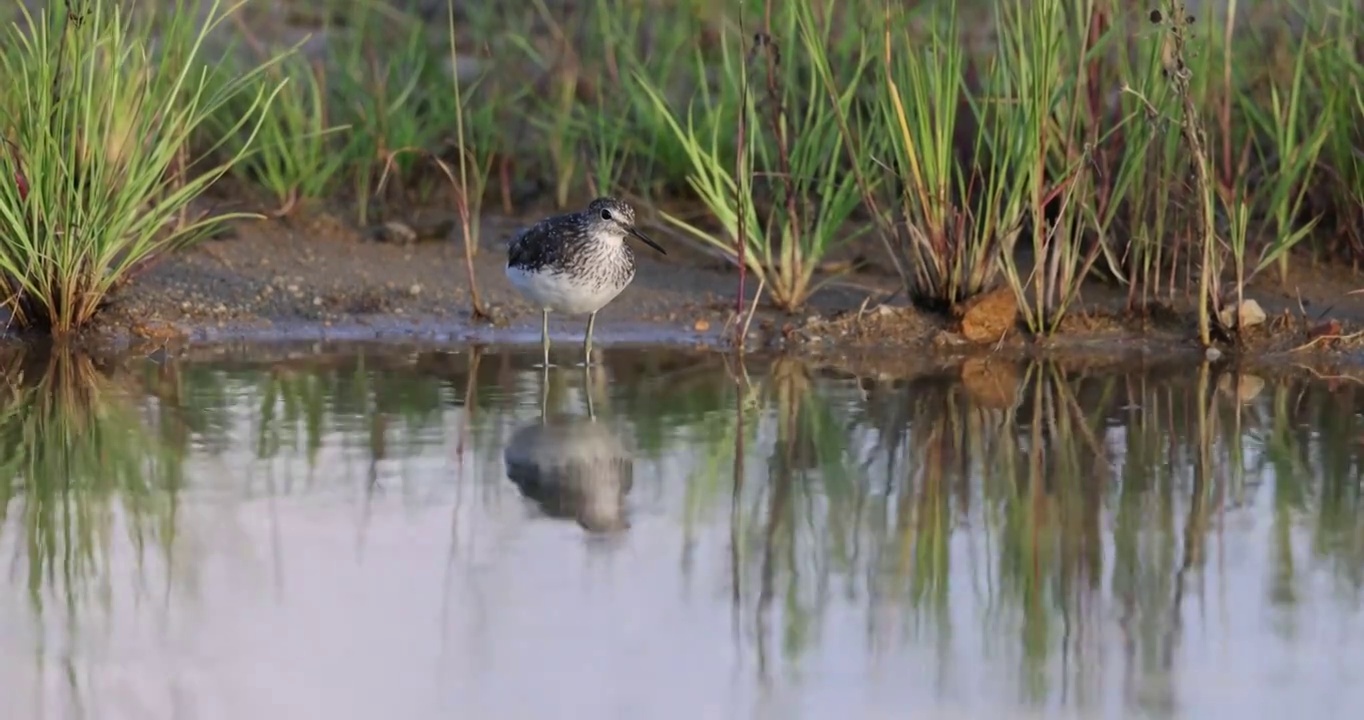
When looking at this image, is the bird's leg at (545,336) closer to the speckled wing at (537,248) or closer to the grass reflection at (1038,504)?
the speckled wing at (537,248)

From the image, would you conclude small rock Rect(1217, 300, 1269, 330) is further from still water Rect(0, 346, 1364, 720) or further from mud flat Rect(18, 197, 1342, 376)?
still water Rect(0, 346, 1364, 720)

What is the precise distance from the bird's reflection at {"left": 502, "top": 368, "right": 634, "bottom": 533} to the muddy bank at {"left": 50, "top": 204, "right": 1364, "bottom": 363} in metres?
1.59

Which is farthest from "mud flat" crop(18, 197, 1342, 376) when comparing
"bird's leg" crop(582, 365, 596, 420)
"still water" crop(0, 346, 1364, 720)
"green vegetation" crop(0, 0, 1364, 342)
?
"bird's leg" crop(582, 365, 596, 420)

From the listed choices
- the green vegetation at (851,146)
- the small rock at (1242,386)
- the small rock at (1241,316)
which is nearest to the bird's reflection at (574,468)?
the green vegetation at (851,146)

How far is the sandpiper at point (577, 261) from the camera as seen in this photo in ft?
25.7

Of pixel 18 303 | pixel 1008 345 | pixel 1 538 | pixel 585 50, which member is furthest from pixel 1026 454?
pixel 585 50

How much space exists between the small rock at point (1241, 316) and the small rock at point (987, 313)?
723mm

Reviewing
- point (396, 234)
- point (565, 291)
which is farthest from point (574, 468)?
point (396, 234)

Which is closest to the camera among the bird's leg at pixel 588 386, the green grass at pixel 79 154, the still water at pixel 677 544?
the still water at pixel 677 544

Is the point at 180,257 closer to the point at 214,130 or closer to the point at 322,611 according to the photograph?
the point at 214,130

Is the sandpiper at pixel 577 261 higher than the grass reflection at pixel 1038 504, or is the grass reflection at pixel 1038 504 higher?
the sandpiper at pixel 577 261

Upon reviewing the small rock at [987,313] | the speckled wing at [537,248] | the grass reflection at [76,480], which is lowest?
the grass reflection at [76,480]

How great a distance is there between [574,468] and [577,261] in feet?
6.18

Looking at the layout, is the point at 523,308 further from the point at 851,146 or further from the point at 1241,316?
the point at 1241,316
